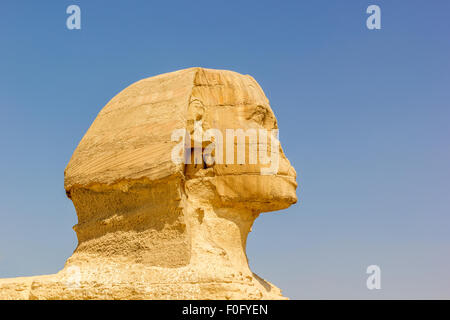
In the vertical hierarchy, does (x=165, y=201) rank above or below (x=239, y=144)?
below

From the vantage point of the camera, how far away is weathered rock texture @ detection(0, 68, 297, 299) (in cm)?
833

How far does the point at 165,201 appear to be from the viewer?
8.66 m

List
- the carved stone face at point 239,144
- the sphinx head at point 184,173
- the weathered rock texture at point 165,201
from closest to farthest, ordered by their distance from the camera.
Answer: the weathered rock texture at point 165,201 < the sphinx head at point 184,173 < the carved stone face at point 239,144

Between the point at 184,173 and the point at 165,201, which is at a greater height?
the point at 184,173

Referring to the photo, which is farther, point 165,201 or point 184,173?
point 184,173

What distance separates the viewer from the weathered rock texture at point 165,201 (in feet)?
27.3

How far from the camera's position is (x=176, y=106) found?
29.6 feet

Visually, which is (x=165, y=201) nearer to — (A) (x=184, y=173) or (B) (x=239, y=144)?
(A) (x=184, y=173)

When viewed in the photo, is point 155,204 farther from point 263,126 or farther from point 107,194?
point 263,126

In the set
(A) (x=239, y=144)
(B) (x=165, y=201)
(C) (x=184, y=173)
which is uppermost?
(A) (x=239, y=144)

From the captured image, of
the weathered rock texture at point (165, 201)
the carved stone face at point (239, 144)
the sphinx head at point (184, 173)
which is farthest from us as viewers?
the carved stone face at point (239, 144)

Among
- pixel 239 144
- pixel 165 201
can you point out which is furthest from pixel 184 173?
pixel 239 144
